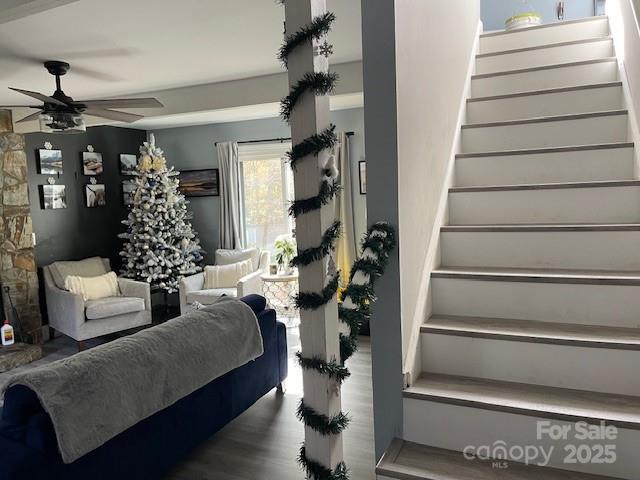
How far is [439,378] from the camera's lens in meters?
1.97

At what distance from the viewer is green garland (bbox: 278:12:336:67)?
1176 mm

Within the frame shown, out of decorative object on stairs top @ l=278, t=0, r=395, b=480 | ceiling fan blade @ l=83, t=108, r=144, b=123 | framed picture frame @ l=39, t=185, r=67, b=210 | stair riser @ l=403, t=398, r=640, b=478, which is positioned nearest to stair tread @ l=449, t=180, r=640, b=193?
stair riser @ l=403, t=398, r=640, b=478

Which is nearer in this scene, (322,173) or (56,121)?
(322,173)

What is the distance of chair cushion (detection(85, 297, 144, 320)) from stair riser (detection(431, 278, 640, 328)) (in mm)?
4138

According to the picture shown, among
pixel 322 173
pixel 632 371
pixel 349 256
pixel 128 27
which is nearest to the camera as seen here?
pixel 322 173

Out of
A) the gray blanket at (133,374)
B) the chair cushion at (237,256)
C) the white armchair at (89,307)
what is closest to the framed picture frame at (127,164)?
the white armchair at (89,307)

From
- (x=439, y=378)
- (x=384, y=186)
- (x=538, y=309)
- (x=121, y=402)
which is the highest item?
(x=384, y=186)

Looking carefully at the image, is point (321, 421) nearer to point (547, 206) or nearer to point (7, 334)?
point (547, 206)

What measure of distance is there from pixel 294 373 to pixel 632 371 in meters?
2.80

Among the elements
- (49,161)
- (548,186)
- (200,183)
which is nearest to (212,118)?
(200,183)

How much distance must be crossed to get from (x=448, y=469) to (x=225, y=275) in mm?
4682

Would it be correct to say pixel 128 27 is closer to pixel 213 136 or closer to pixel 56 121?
pixel 56 121

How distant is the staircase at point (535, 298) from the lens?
5.52 feet

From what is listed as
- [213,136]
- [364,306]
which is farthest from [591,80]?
[213,136]
